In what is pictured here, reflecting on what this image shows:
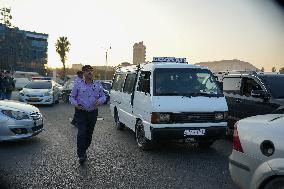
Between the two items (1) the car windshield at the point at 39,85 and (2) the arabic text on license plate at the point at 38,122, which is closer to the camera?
(2) the arabic text on license plate at the point at 38,122

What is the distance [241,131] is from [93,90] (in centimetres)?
366

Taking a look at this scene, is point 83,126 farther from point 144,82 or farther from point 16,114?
point 16,114

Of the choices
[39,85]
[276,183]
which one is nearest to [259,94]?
[276,183]

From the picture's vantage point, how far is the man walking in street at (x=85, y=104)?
704cm

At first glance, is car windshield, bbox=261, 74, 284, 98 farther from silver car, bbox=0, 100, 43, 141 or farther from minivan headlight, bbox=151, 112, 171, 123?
silver car, bbox=0, 100, 43, 141

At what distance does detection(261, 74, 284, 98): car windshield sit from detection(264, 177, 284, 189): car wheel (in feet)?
16.5

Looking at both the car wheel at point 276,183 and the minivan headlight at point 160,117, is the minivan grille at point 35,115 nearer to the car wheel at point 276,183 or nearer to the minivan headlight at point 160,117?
the minivan headlight at point 160,117

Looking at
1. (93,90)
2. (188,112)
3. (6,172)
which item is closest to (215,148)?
(188,112)

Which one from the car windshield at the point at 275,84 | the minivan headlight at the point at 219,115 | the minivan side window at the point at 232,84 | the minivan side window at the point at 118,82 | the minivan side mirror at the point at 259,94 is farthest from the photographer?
the minivan side window at the point at 118,82

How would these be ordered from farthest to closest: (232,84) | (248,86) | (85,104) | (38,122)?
(232,84)
(248,86)
(38,122)
(85,104)

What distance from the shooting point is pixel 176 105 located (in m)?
7.65

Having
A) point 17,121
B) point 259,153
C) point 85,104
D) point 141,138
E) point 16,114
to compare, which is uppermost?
point 85,104

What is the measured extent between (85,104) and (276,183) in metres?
4.20

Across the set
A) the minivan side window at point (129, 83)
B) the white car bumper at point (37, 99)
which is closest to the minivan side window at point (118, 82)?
the minivan side window at point (129, 83)
